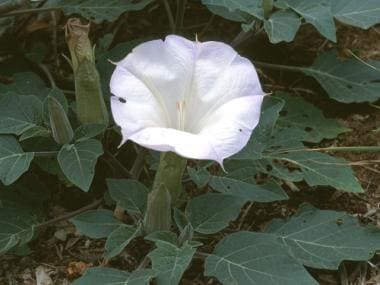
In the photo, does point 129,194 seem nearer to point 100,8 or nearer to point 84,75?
point 84,75

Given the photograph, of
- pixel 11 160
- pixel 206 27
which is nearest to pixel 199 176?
pixel 11 160

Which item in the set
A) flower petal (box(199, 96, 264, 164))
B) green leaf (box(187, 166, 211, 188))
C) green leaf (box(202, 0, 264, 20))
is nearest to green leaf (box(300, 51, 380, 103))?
green leaf (box(202, 0, 264, 20))

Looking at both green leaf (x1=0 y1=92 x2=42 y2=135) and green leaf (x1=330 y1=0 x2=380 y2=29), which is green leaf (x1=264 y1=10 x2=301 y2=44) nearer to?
green leaf (x1=330 y1=0 x2=380 y2=29)

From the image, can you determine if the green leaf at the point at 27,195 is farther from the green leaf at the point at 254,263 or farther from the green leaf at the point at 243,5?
the green leaf at the point at 243,5

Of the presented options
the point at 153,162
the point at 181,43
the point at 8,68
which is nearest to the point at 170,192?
the point at 153,162

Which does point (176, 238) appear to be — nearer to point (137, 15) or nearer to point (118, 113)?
point (118, 113)
